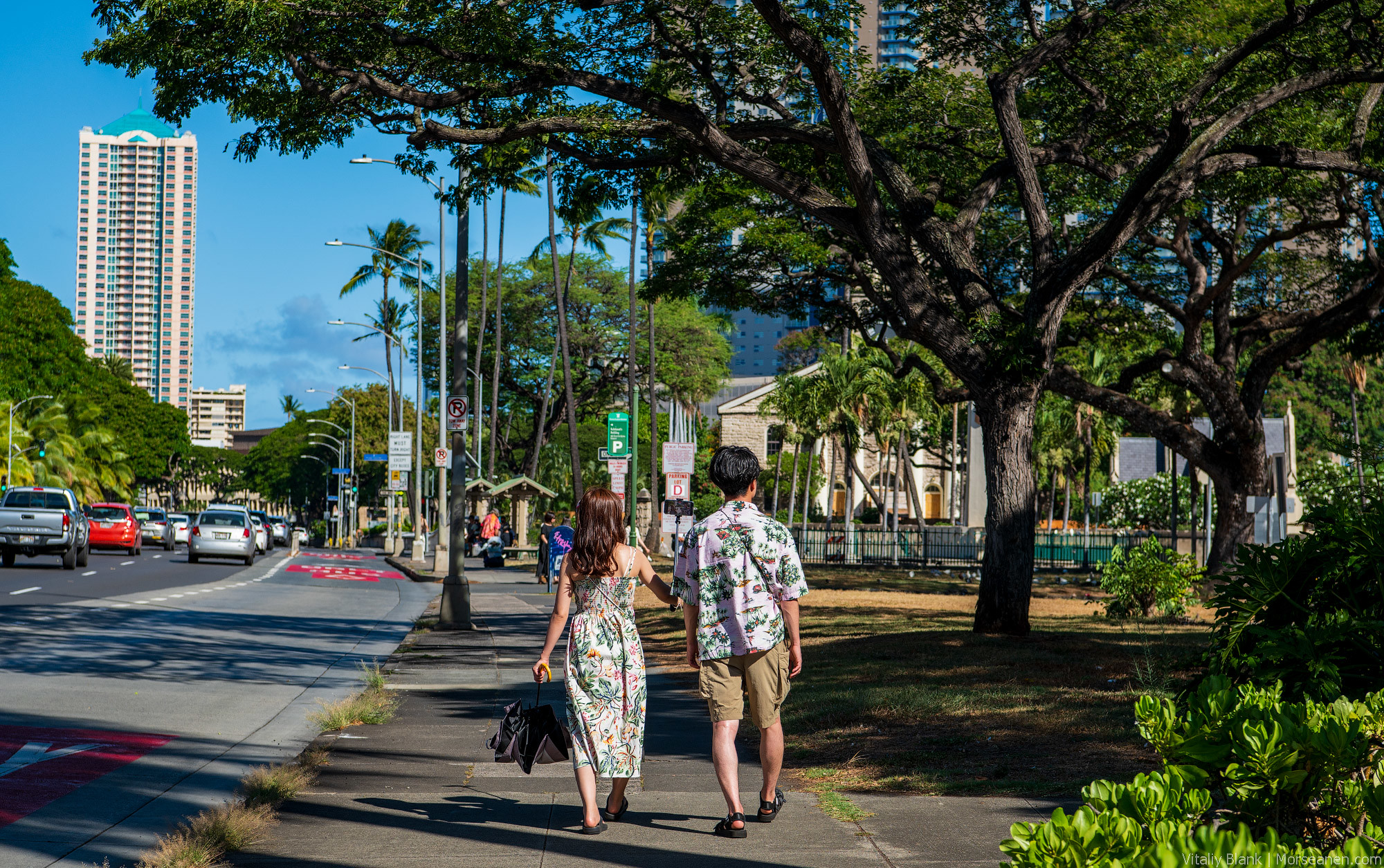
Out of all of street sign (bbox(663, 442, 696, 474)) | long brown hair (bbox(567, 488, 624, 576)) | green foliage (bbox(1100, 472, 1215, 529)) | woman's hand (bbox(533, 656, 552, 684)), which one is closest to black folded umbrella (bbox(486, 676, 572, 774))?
woman's hand (bbox(533, 656, 552, 684))

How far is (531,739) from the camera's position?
616cm

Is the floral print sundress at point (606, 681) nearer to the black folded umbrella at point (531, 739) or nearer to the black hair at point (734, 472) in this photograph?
the black folded umbrella at point (531, 739)

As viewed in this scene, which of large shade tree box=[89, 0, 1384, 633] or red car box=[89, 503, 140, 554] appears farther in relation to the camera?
red car box=[89, 503, 140, 554]

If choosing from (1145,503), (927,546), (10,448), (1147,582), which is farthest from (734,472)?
(10,448)

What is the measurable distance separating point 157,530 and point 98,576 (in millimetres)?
26444

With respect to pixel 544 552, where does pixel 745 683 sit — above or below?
above

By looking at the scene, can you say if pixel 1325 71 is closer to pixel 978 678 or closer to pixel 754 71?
pixel 754 71

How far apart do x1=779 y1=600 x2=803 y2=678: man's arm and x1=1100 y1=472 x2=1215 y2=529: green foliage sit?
47.0 metres

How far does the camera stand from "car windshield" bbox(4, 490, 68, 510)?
31.6 metres

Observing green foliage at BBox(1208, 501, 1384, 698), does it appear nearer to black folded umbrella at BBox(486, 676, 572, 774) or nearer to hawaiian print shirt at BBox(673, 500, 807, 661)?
hawaiian print shirt at BBox(673, 500, 807, 661)

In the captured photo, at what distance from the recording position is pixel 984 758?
7938 millimetres

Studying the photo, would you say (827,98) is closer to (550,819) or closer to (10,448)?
(550,819)

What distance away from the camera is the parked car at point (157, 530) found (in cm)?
5175

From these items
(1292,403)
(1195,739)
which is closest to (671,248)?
(1195,739)
